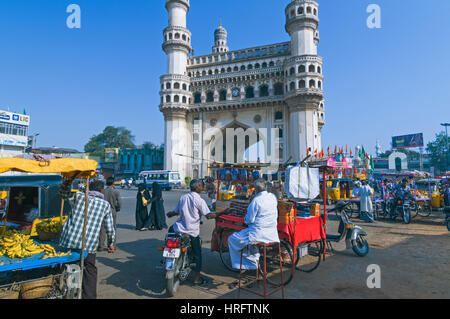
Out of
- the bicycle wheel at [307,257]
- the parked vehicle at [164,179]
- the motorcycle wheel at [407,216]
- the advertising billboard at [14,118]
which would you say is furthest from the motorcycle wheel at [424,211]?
the advertising billboard at [14,118]

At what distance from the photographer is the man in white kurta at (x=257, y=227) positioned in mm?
3668

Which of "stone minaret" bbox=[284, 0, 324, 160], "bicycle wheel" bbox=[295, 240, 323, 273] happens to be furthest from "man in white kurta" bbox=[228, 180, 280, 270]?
"stone minaret" bbox=[284, 0, 324, 160]

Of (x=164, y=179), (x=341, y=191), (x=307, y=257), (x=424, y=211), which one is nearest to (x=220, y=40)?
(x=164, y=179)

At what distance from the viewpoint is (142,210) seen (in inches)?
333

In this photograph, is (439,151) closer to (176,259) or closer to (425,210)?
(425,210)

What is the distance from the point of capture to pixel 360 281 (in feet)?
13.7

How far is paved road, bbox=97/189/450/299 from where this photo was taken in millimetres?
3752

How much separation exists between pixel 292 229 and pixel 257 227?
2.93 feet

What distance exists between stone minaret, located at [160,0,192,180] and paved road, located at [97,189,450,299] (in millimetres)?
27908
